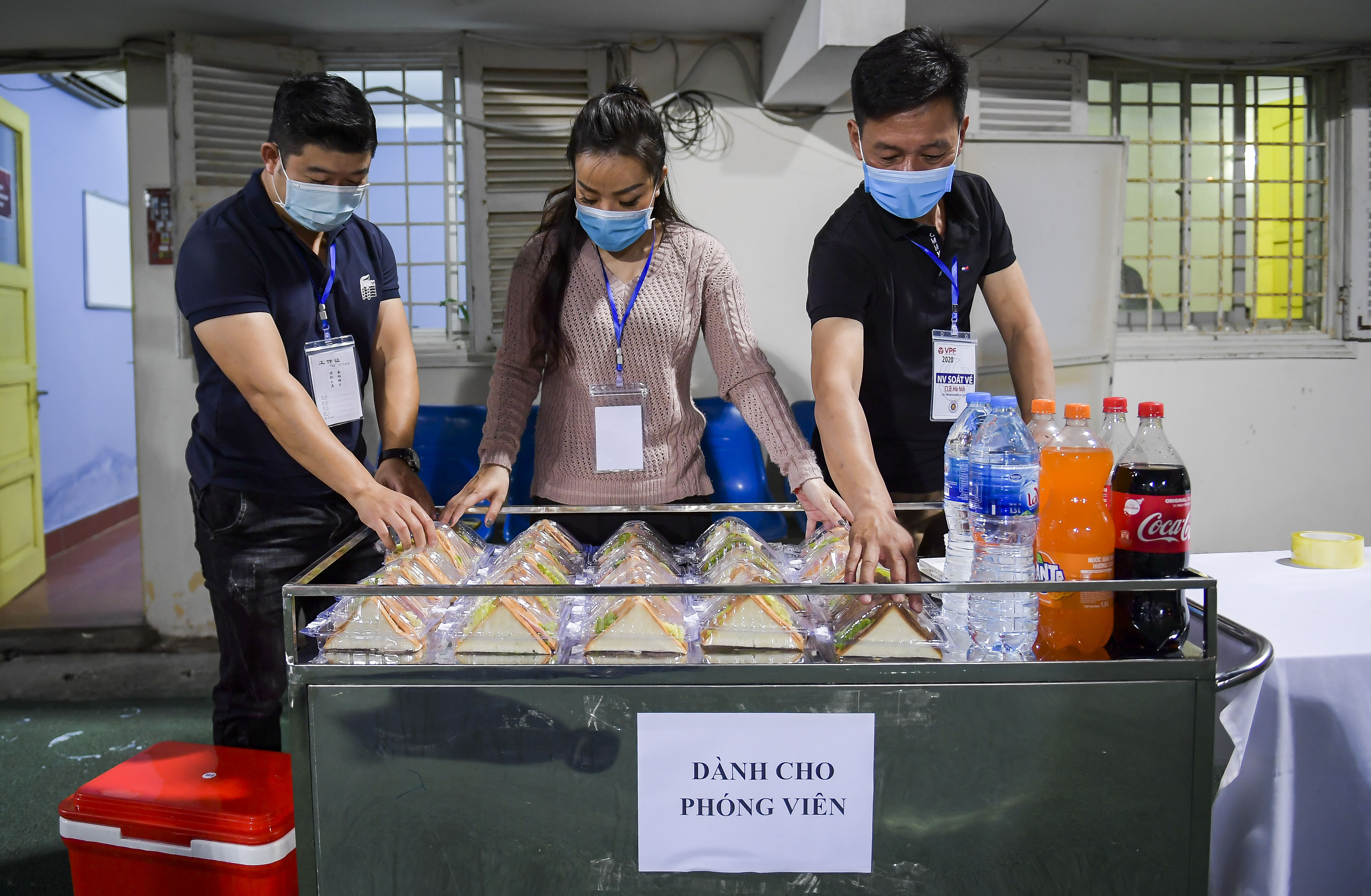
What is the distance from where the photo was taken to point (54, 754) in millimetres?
2789

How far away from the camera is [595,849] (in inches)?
41.7

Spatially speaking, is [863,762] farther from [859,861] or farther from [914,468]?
[914,468]

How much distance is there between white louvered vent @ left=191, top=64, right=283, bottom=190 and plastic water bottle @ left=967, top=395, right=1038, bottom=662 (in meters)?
3.33

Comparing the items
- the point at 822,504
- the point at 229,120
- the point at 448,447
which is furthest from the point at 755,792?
the point at 229,120

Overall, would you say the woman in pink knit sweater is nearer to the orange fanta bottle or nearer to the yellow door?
the orange fanta bottle

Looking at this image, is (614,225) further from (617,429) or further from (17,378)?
(17,378)

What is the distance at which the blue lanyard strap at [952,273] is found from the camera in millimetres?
1798

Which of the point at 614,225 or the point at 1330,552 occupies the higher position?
the point at 614,225

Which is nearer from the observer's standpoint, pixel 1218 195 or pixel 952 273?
pixel 952 273

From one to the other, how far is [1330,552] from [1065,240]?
81.9 inches

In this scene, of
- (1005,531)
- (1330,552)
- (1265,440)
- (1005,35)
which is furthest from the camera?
(1265,440)

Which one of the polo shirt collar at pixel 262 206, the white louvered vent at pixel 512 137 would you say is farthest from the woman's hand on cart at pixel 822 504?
the white louvered vent at pixel 512 137

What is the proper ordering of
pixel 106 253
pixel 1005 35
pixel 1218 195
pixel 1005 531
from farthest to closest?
pixel 106 253 → pixel 1218 195 → pixel 1005 35 → pixel 1005 531

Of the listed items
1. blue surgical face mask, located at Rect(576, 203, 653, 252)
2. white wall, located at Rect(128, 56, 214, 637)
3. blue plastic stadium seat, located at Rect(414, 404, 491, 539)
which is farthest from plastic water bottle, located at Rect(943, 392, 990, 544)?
white wall, located at Rect(128, 56, 214, 637)
